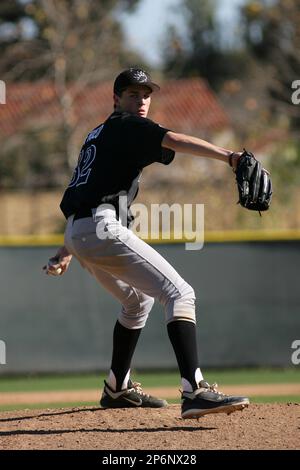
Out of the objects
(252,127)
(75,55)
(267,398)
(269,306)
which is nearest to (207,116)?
(252,127)

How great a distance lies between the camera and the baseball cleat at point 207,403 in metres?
4.60

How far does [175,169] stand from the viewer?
2127 centimetres

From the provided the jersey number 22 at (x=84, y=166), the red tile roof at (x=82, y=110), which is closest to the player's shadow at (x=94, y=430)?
the jersey number 22 at (x=84, y=166)

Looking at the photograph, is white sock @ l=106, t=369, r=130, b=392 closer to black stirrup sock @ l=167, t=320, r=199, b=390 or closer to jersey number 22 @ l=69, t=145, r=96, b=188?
black stirrup sock @ l=167, t=320, r=199, b=390

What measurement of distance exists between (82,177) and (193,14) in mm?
50543

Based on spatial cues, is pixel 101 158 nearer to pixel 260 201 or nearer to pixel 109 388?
pixel 260 201

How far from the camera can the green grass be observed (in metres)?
8.66

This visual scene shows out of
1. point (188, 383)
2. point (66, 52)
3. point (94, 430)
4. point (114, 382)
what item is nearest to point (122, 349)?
point (114, 382)

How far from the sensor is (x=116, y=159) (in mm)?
4711

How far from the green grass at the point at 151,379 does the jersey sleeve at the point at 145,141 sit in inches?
165

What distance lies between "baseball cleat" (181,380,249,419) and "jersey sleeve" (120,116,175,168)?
3.84ft

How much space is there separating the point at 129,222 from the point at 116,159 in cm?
42

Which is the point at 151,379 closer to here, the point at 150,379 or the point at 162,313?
the point at 150,379

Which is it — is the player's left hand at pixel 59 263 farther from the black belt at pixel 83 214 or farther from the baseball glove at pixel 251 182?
the baseball glove at pixel 251 182
